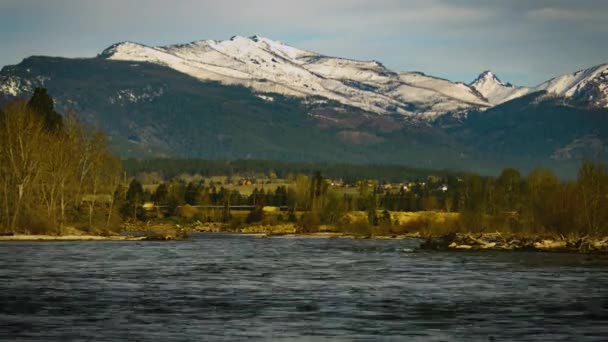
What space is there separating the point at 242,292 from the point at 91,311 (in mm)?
13916

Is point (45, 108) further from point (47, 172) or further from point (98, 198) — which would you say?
point (47, 172)

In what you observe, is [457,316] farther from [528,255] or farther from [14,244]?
[14,244]

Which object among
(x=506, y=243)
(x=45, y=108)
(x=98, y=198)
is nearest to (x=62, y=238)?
(x=45, y=108)

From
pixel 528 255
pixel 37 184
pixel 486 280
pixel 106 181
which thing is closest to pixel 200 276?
pixel 486 280

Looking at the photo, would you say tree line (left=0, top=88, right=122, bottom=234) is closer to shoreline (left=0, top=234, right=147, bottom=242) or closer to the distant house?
shoreline (left=0, top=234, right=147, bottom=242)

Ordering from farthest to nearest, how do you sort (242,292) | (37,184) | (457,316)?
1. (37,184)
2. (242,292)
3. (457,316)

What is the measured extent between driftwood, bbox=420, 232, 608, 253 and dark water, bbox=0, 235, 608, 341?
63.3 ft

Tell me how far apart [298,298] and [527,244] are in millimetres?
73110

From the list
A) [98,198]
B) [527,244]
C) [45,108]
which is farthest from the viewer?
[98,198]

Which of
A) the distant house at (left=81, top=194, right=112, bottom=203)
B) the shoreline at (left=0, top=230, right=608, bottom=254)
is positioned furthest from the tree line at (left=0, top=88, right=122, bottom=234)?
the distant house at (left=81, top=194, right=112, bottom=203)

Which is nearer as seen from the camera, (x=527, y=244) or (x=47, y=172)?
(x=527, y=244)

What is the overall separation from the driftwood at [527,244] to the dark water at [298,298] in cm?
1929

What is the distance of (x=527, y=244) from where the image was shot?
5089 inches

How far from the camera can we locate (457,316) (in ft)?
172
